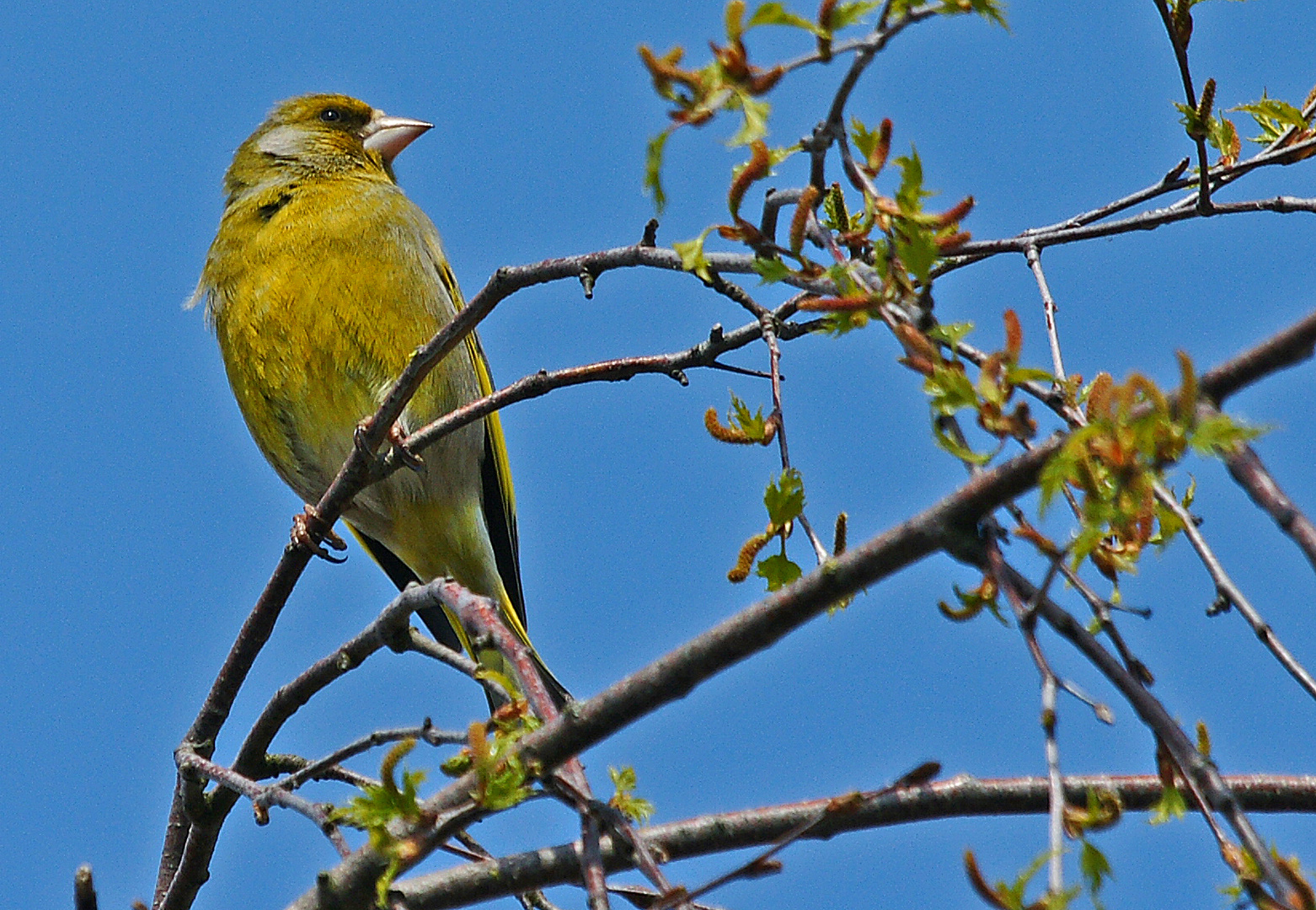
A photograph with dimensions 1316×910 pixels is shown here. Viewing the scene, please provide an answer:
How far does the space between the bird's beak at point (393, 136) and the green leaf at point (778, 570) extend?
4723 millimetres

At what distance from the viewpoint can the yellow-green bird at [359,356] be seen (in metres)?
5.01

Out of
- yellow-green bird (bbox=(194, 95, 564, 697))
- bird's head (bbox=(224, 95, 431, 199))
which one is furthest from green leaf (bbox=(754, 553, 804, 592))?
bird's head (bbox=(224, 95, 431, 199))

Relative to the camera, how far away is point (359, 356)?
16.4ft

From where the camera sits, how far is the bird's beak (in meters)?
6.31

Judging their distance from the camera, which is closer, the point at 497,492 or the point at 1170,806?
the point at 1170,806

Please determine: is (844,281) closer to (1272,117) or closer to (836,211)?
(836,211)

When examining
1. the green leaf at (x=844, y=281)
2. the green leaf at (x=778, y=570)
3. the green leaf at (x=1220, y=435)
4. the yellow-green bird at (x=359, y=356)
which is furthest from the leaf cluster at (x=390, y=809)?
the yellow-green bird at (x=359, y=356)

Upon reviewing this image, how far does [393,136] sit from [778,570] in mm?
4768

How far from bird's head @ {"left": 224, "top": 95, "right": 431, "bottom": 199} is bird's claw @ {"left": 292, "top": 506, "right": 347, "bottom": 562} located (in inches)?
72.1

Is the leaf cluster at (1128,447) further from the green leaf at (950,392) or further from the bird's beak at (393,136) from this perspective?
the bird's beak at (393,136)

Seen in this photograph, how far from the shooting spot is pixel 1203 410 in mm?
1267

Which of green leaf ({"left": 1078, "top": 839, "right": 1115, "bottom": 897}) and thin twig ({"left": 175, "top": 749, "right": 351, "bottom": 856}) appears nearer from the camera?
green leaf ({"left": 1078, "top": 839, "right": 1115, "bottom": 897})

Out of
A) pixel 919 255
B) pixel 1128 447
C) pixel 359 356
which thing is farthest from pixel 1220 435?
pixel 359 356

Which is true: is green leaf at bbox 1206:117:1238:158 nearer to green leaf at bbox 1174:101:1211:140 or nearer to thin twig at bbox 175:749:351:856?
green leaf at bbox 1174:101:1211:140
